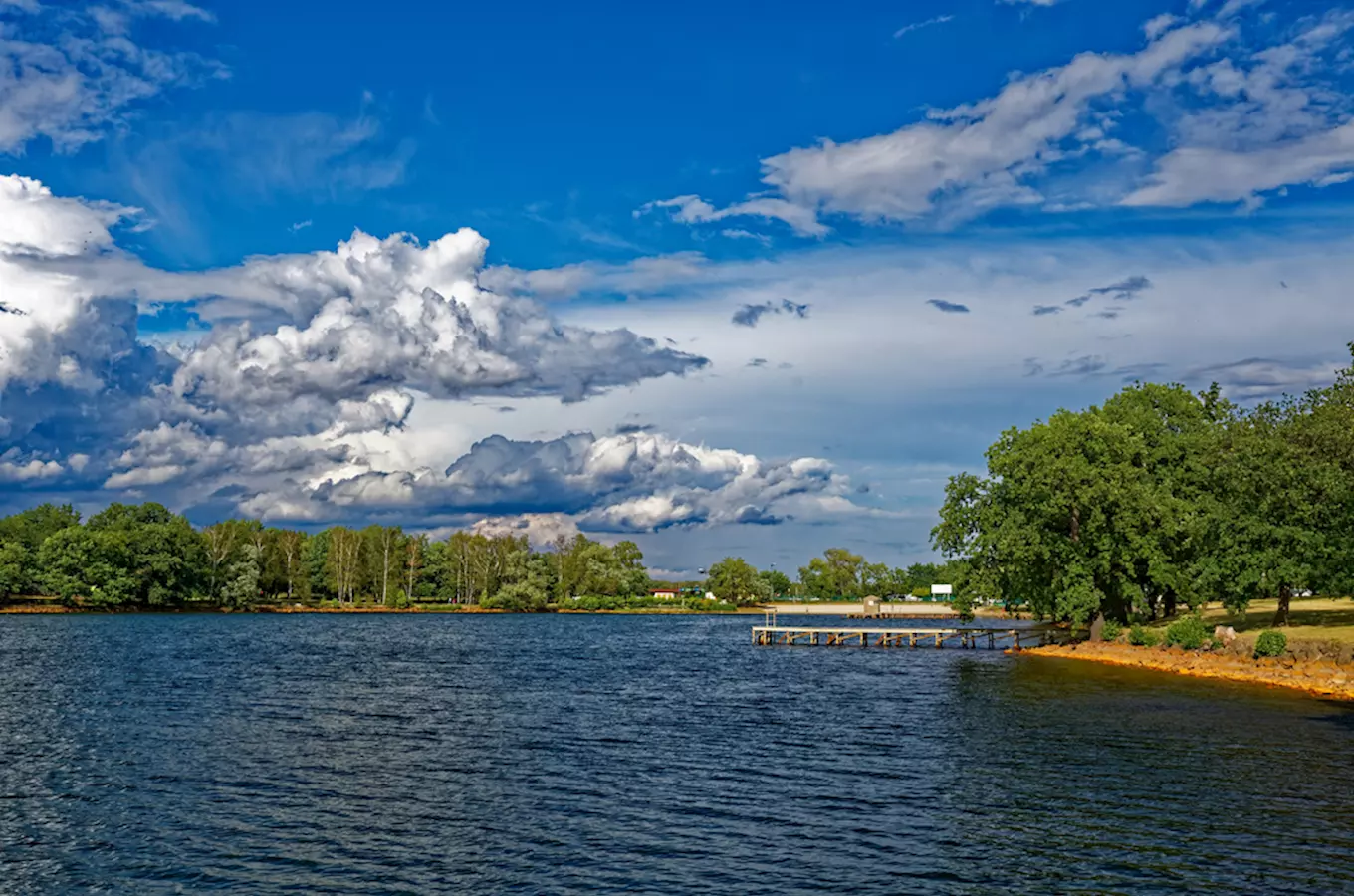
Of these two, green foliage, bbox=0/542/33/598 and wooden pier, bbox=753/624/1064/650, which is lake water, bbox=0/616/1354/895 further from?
green foliage, bbox=0/542/33/598

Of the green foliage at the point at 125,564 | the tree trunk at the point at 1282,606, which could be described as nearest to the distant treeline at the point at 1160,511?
the tree trunk at the point at 1282,606

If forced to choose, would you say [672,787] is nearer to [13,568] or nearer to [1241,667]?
[1241,667]

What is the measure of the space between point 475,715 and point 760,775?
20.9 m

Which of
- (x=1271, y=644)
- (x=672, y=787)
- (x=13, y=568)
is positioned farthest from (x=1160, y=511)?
(x=13, y=568)

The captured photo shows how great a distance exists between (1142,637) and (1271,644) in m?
16.3

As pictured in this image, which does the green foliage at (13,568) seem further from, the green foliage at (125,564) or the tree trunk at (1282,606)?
the tree trunk at (1282,606)

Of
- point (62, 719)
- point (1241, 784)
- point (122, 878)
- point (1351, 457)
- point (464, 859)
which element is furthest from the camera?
point (1351, 457)

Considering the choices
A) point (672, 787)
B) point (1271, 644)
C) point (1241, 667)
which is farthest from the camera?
point (1241, 667)

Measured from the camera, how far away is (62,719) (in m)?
48.5

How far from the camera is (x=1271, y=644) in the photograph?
63.8m

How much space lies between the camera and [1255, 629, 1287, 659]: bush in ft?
209

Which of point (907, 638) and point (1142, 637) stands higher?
point (1142, 637)

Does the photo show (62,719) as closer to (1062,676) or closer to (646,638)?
(1062,676)

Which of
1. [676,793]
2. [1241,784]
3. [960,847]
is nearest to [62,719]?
[676,793]
